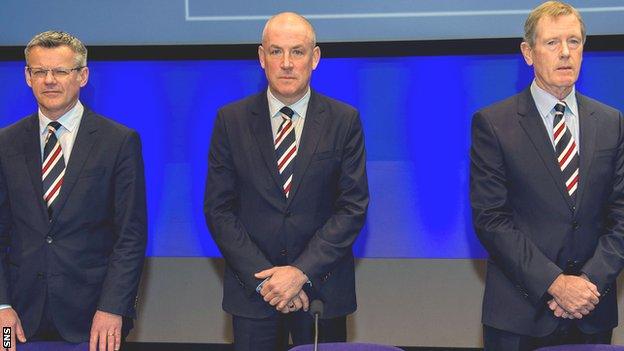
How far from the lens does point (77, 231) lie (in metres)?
3.27

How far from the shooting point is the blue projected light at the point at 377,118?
173 inches

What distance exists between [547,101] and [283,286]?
117 centimetres

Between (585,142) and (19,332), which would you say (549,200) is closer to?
(585,142)

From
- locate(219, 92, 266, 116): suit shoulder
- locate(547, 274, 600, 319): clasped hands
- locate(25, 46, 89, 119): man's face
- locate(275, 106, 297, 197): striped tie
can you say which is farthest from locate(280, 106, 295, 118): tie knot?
locate(547, 274, 600, 319): clasped hands

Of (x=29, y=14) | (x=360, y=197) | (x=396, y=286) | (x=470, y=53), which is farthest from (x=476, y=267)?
(x=29, y=14)

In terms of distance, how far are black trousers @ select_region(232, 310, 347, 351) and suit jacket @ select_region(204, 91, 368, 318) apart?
48mm

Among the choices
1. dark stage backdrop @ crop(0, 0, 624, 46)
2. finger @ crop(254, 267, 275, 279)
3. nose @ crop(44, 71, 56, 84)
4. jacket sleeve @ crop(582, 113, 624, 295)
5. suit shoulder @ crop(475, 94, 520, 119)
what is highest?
dark stage backdrop @ crop(0, 0, 624, 46)

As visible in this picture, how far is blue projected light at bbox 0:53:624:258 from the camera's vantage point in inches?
173

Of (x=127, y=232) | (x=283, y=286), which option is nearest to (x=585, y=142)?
(x=283, y=286)

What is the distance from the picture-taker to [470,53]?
4.34 meters

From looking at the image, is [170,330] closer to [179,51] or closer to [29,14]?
[179,51]

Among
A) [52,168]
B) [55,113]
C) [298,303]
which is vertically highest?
[55,113]

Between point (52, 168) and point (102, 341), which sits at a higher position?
point (52, 168)

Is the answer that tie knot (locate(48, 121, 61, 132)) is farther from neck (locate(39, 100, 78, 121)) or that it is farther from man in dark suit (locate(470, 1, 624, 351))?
man in dark suit (locate(470, 1, 624, 351))
